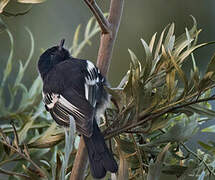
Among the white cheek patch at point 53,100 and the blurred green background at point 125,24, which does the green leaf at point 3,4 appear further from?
the blurred green background at point 125,24

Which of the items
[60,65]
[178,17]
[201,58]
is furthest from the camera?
[178,17]

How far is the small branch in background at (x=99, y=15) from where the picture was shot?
0.94m

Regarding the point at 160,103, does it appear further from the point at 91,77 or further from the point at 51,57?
the point at 51,57

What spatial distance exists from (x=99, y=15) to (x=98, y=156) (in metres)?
0.27

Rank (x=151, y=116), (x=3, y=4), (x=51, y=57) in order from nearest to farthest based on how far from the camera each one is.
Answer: (x=151, y=116)
(x=3, y=4)
(x=51, y=57)

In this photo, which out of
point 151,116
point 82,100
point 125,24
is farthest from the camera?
point 125,24

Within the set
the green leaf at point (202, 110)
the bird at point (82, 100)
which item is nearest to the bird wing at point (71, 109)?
the bird at point (82, 100)

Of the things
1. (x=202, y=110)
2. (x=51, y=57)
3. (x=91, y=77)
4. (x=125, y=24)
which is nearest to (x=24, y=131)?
(x=91, y=77)

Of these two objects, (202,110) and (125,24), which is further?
(125,24)

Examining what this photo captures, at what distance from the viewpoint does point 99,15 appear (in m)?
→ 0.95

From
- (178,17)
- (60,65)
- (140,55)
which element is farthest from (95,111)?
(178,17)

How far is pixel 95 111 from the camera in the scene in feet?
3.88

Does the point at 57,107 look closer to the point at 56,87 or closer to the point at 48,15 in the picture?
the point at 56,87

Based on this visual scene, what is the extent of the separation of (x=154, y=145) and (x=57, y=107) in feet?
1.16
